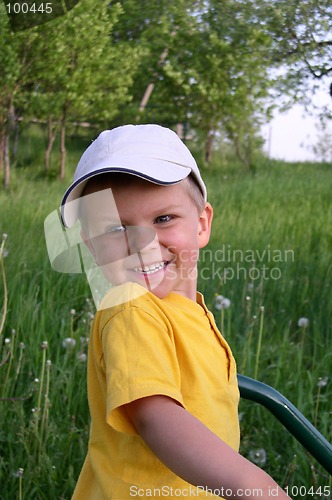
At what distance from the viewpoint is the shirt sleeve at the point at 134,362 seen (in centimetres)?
73

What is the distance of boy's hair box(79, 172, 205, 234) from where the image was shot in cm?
88

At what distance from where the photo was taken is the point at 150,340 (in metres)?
0.77

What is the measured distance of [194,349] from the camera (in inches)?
34.4

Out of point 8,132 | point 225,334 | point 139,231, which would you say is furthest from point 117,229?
point 8,132

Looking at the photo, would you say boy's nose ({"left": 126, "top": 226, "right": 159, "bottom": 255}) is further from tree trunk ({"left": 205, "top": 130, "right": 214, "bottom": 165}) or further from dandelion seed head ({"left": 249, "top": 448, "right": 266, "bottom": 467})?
tree trunk ({"left": 205, "top": 130, "right": 214, "bottom": 165})

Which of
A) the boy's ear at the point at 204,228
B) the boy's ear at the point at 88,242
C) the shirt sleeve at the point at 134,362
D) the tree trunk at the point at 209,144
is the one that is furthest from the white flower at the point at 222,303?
the tree trunk at the point at 209,144

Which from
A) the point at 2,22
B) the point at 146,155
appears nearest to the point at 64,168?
the point at 2,22

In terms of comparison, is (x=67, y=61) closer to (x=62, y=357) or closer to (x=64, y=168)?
(x=64, y=168)

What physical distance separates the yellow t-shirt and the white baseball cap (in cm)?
14

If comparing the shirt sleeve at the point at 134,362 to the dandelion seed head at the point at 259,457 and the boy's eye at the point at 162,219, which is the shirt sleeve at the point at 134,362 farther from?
the dandelion seed head at the point at 259,457

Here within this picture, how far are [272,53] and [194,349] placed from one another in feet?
18.5

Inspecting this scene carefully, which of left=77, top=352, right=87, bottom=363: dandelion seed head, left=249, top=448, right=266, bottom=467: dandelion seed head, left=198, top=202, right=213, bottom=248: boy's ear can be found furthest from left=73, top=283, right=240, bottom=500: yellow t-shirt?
left=77, top=352, right=87, bottom=363: dandelion seed head

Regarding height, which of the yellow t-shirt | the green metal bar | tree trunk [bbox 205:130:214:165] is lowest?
tree trunk [bbox 205:130:214:165]

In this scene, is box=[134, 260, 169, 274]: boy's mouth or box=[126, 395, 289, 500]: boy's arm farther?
box=[134, 260, 169, 274]: boy's mouth
